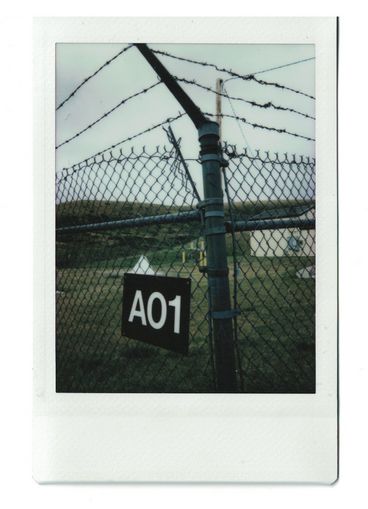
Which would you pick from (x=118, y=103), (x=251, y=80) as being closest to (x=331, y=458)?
(x=251, y=80)

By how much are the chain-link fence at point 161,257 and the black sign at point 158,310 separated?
0.38 feet

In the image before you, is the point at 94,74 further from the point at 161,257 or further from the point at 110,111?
the point at 161,257

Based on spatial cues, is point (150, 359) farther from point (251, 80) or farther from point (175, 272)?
point (251, 80)

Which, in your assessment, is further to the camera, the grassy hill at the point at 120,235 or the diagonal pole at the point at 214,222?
the grassy hill at the point at 120,235

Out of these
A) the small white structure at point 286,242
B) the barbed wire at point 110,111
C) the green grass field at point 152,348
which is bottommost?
the green grass field at point 152,348

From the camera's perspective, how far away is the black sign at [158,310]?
3.01 ft

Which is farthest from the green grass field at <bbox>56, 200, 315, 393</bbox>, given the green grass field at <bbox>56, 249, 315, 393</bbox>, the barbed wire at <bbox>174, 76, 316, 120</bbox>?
the barbed wire at <bbox>174, 76, 316, 120</bbox>

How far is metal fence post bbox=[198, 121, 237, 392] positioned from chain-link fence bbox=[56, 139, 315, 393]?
0.04 m

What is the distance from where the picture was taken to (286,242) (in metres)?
1.14

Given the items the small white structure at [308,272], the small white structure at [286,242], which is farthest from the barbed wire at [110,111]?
the small white structure at [308,272]

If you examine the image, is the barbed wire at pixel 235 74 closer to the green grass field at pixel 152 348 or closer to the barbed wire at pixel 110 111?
the barbed wire at pixel 110 111

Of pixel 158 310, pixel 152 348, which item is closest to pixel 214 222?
pixel 158 310

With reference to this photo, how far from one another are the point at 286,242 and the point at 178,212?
1.35 ft

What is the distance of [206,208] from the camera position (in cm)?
90
